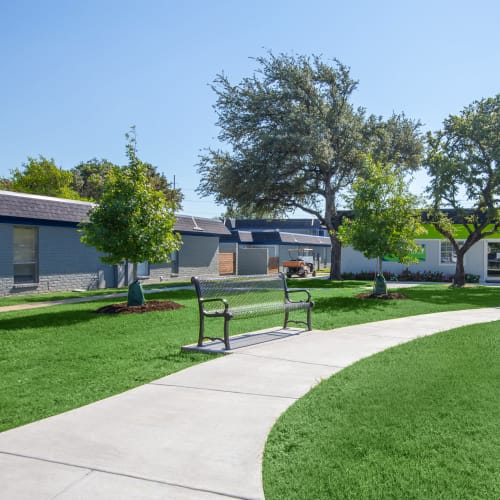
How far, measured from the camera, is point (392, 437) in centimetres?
452

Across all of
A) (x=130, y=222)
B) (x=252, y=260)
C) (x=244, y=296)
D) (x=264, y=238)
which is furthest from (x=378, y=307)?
(x=264, y=238)

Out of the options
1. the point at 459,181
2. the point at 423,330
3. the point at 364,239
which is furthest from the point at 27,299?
the point at 459,181

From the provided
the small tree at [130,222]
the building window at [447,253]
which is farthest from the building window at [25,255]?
the building window at [447,253]

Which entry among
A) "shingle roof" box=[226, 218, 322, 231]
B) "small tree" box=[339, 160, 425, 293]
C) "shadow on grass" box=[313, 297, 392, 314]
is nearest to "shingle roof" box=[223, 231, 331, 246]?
"shingle roof" box=[226, 218, 322, 231]

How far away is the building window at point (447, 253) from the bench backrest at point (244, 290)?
80.3ft

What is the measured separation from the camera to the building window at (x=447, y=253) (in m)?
32.5

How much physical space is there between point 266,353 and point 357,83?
964 inches

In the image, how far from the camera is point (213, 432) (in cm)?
469

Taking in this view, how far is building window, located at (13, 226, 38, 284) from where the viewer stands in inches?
766

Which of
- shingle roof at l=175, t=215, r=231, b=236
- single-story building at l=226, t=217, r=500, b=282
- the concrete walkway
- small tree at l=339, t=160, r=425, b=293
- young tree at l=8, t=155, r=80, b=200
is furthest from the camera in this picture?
young tree at l=8, t=155, r=80, b=200

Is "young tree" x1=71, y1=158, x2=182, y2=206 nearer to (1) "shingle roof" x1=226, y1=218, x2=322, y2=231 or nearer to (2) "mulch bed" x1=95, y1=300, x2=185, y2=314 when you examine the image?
(1) "shingle roof" x1=226, y1=218, x2=322, y2=231

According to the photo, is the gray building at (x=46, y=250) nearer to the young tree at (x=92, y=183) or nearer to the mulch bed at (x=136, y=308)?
the mulch bed at (x=136, y=308)

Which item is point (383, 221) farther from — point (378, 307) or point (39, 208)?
point (39, 208)

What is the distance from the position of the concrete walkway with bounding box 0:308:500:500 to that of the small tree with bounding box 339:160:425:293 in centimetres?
1082
